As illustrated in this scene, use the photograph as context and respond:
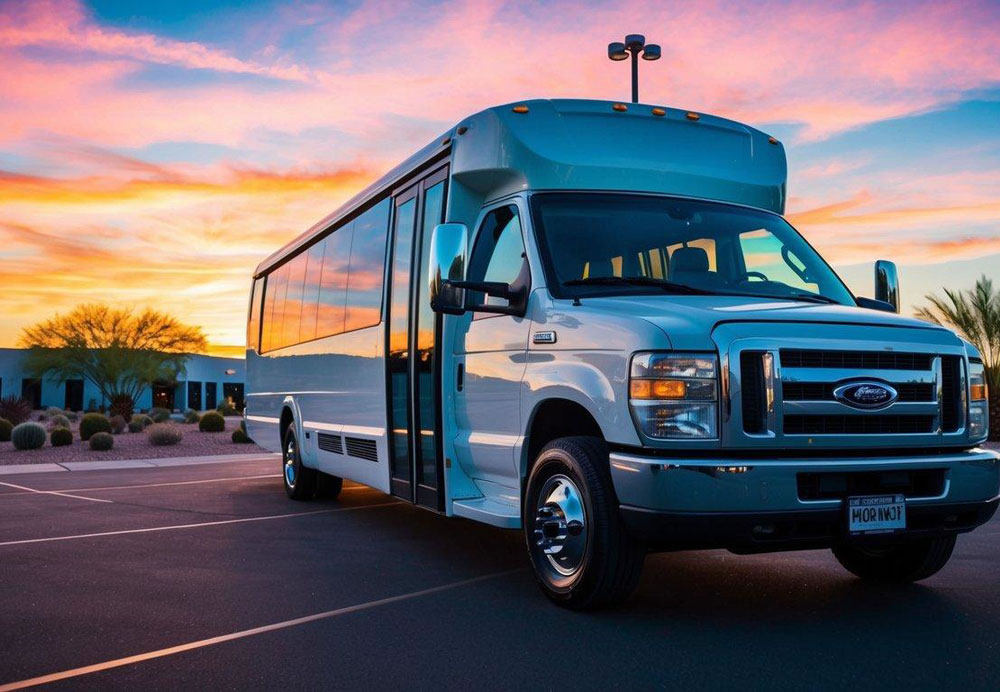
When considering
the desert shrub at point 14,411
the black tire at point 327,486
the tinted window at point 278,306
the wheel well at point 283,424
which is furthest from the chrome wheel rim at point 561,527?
the desert shrub at point 14,411

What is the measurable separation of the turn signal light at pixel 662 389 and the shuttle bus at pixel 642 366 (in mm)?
12

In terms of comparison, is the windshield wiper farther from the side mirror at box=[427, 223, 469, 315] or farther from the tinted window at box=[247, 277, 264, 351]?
the tinted window at box=[247, 277, 264, 351]

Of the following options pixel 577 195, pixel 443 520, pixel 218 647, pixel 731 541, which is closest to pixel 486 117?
pixel 577 195

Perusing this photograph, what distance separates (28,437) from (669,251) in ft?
76.2

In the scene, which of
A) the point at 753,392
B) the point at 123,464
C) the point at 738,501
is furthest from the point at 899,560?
the point at 123,464

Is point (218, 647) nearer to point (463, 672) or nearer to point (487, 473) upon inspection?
point (463, 672)

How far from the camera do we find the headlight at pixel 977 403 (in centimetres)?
654

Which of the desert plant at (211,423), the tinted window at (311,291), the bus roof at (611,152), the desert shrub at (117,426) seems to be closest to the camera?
the bus roof at (611,152)

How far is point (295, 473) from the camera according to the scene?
13.4 m

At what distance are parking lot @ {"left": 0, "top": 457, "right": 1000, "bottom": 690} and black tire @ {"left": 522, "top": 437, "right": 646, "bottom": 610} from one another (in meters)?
0.18

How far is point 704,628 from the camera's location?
6133mm

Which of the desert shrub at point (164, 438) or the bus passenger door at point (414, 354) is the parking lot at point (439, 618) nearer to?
the bus passenger door at point (414, 354)

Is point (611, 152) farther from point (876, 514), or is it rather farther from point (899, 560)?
point (899, 560)

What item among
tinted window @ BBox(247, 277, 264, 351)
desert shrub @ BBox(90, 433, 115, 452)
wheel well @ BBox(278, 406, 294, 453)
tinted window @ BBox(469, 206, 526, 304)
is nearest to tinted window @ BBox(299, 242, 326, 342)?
wheel well @ BBox(278, 406, 294, 453)
